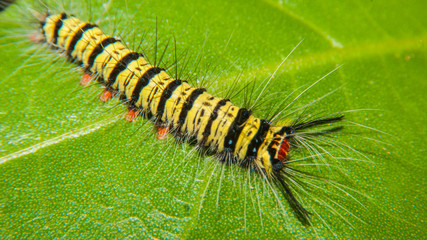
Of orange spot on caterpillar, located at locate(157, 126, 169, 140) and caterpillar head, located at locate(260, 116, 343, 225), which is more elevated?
caterpillar head, located at locate(260, 116, 343, 225)

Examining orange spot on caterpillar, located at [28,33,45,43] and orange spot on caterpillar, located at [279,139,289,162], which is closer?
orange spot on caterpillar, located at [279,139,289,162]

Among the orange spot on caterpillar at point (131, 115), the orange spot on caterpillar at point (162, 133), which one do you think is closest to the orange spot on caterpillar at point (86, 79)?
the orange spot on caterpillar at point (131, 115)

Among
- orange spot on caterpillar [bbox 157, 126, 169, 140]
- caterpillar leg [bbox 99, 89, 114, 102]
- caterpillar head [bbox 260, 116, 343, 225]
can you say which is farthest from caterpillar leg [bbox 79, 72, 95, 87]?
caterpillar head [bbox 260, 116, 343, 225]

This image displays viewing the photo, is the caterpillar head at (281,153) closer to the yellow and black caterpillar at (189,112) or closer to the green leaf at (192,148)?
the yellow and black caterpillar at (189,112)

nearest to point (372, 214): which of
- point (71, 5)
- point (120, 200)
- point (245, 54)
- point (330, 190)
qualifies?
point (330, 190)

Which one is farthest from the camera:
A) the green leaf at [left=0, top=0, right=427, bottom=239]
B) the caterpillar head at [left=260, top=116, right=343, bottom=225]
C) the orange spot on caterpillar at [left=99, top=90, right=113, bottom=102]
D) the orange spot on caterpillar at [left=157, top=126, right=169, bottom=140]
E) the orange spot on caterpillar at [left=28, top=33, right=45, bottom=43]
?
the orange spot on caterpillar at [left=28, top=33, right=45, bottom=43]

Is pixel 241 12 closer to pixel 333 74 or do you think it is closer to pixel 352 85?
pixel 333 74

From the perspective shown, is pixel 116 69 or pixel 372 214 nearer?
pixel 372 214

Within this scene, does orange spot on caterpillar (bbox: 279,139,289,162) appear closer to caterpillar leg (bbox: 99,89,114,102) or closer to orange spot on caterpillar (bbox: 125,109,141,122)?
orange spot on caterpillar (bbox: 125,109,141,122)
